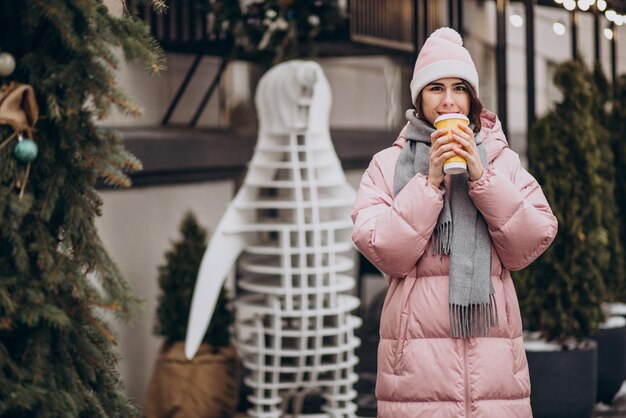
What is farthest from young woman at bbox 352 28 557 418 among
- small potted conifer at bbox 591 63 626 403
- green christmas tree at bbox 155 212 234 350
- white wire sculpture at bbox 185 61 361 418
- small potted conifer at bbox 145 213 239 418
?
small potted conifer at bbox 591 63 626 403

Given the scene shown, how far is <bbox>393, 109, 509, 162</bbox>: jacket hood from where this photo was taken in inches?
134

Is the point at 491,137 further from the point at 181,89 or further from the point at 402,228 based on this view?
the point at 181,89

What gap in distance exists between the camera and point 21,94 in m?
2.76

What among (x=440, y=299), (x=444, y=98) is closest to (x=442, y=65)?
(x=444, y=98)

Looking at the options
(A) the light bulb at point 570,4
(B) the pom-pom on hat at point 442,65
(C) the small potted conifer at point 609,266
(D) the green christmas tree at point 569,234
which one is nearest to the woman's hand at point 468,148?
(B) the pom-pom on hat at point 442,65

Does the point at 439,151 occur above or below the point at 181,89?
below

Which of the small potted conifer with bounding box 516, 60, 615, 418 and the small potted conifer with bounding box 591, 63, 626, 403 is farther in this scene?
the small potted conifer with bounding box 591, 63, 626, 403

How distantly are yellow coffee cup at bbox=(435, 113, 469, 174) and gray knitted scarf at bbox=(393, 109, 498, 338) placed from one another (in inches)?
8.6

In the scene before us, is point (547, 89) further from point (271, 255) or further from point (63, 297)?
point (63, 297)

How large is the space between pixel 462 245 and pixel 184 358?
3075 mm

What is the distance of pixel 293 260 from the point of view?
600 centimetres

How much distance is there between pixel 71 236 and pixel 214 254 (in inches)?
115

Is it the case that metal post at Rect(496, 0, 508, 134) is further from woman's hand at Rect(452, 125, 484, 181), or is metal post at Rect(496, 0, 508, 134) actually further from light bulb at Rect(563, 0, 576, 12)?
woman's hand at Rect(452, 125, 484, 181)

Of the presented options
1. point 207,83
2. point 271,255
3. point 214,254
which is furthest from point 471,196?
point 207,83
